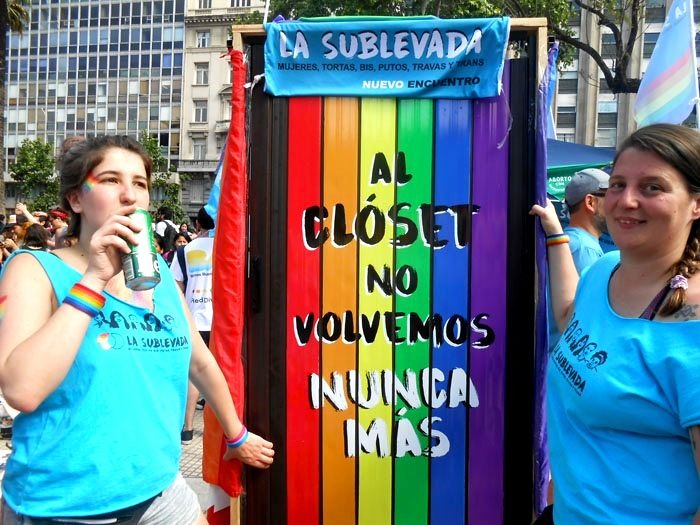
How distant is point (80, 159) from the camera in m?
1.72

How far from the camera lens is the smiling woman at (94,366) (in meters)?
1.48

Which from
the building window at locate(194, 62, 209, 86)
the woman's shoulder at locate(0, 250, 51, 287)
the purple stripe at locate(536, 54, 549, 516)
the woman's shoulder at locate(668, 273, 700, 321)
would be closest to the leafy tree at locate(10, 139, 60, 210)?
the building window at locate(194, 62, 209, 86)

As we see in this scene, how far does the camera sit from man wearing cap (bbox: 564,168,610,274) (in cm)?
297

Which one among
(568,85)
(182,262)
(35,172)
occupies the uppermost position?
(568,85)

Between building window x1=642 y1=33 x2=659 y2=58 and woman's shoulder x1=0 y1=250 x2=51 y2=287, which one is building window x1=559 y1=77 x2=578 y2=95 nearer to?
building window x1=642 y1=33 x2=659 y2=58

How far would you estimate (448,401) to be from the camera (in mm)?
2555

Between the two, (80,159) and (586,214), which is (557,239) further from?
(80,159)

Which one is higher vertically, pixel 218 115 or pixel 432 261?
pixel 218 115

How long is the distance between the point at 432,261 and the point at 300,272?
20.4 inches

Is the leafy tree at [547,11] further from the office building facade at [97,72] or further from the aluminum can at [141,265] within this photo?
the office building facade at [97,72]

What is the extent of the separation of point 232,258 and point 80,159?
2.68ft

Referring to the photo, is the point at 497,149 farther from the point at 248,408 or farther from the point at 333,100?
the point at 248,408

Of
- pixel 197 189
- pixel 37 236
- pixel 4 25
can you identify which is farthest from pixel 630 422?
pixel 197 189

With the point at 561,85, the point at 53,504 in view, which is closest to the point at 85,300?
the point at 53,504
